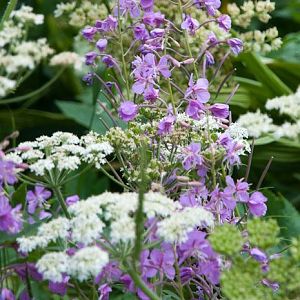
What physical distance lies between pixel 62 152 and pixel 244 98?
98 cm

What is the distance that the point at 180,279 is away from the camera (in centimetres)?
94

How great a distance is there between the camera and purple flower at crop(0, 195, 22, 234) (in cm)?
86

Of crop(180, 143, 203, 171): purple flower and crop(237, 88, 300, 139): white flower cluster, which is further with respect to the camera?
crop(180, 143, 203, 171): purple flower

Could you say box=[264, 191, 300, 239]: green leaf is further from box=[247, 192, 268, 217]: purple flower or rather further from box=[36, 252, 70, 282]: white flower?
box=[36, 252, 70, 282]: white flower

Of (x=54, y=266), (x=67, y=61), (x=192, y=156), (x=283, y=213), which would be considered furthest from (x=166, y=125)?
(x=283, y=213)

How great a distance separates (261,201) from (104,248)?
0.81ft

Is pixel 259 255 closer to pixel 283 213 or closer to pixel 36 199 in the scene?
pixel 36 199

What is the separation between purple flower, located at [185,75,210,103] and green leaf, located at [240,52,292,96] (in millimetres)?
725

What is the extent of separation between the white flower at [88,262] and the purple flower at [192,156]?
0.72 ft

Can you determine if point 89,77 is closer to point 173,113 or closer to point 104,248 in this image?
point 173,113

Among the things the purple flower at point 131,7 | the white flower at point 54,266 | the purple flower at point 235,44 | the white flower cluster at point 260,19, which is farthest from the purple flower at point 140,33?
the white flower at point 54,266

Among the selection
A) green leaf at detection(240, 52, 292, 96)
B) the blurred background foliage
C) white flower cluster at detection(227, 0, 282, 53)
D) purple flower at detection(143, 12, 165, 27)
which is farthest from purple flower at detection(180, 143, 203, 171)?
green leaf at detection(240, 52, 292, 96)

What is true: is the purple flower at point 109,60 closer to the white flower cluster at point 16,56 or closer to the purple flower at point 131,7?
the purple flower at point 131,7

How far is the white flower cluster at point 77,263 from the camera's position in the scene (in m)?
0.76
